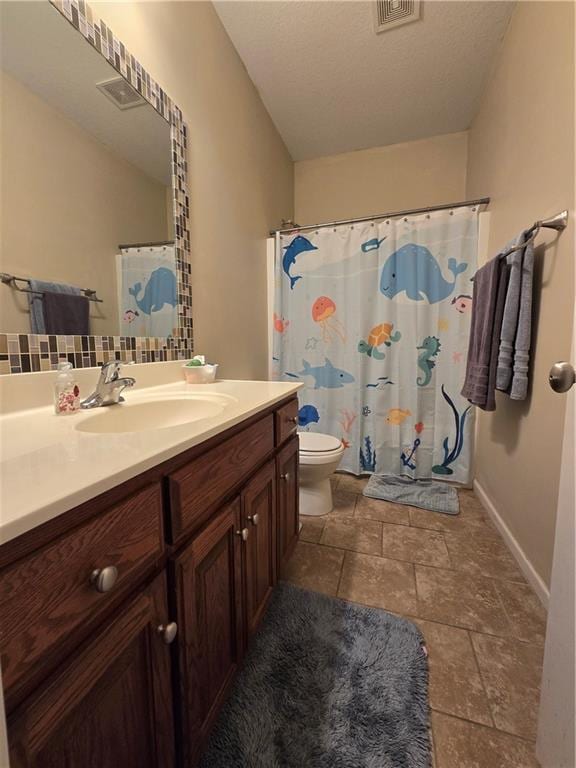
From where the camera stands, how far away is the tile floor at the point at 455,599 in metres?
0.82

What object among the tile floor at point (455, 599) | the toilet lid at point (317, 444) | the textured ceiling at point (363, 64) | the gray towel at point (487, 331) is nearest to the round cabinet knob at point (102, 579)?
the tile floor at point (455, 599)

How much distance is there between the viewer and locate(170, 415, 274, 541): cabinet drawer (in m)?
0.59

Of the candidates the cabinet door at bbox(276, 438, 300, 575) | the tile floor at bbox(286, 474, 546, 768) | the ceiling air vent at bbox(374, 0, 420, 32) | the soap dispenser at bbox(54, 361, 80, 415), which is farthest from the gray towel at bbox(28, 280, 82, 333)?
the ceiling air vent at bbox(374, 0, 420, 32)

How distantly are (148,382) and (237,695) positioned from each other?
1.00 meters

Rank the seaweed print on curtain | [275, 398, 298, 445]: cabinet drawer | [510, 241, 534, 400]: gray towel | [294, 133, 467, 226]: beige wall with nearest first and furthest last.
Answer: [275, 398, 298, 445]: cabinet drawer < [510, 241, 534, 400]: gray towel < the seaweed print on curtain < [294, 133, 467, 226]: beige wall

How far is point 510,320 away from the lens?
54.6 inches

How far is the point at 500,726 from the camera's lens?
0.83m

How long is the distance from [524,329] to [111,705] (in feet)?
5.50

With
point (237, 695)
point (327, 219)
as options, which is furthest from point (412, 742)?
point (327, 219)

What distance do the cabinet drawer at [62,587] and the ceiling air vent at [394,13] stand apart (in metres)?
2.36

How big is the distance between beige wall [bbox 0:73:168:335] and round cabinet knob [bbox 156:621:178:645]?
740mm

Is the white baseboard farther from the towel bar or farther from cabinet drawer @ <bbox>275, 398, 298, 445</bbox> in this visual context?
the towel bar

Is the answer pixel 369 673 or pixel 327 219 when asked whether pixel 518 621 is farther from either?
pixel 327 219

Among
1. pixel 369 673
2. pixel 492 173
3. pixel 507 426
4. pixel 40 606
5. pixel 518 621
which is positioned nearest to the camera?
pixel 40 606
